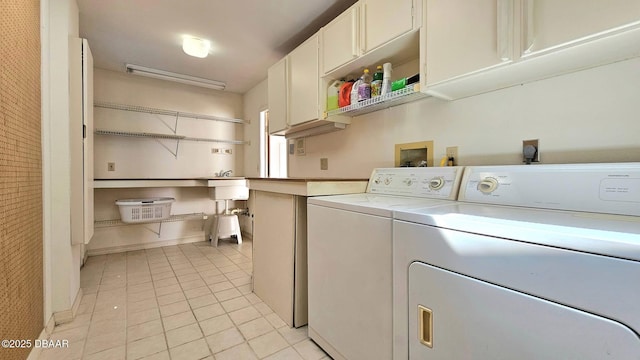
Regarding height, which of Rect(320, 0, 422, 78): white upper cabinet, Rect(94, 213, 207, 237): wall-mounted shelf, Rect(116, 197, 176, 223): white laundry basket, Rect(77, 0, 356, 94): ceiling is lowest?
Rect(94, 213, 207, 237): wall-mounted shelf

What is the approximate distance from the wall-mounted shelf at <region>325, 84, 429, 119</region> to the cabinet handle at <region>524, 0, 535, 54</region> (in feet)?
1.58

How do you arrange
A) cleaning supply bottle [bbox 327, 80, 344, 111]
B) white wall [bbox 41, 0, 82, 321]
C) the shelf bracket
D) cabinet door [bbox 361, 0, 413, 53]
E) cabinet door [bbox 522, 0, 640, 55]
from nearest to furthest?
cabinet door [bbox 522, 0, 640, 55], cabinet door [bbox 361, 0, 413, 53], white wall [bbox 41, 0, 82, 321], cleaning supply bottle [bbox 327, 80, 344, 111], the shelf bracket

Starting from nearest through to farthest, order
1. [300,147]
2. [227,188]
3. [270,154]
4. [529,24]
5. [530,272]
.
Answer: [530,272]
[529,24]
[300,147]
[227,188]
[270,154]

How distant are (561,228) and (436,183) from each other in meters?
0.71

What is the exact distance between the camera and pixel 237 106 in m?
4.20

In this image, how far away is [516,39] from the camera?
1012 millimetres

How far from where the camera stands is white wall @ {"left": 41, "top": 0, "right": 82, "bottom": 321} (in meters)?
1.59

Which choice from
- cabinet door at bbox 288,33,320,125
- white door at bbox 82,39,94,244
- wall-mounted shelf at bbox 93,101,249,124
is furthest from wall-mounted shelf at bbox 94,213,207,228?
cabinet door at bbox 288,33,320,125

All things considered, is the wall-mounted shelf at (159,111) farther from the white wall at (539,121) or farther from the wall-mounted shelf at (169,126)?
the white wall at (539,121)

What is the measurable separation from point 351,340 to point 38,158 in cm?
201

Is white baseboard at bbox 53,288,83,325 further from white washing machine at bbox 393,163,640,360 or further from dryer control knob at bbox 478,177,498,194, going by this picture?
dryer control knob at bbox 478,177,498,194

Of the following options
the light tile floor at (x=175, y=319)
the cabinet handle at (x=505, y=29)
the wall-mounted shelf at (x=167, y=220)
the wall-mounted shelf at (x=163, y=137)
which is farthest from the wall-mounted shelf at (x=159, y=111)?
the cabinet handle at (x=505, y=29)

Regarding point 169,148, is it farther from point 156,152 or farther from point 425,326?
point 425,326

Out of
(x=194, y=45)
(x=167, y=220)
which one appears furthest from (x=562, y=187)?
(x=167, y=220)
